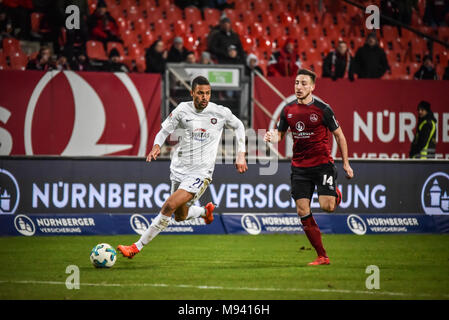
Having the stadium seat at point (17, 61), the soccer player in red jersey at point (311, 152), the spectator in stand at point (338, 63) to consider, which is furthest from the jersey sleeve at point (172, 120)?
the spectator in stand at point (338, 63)

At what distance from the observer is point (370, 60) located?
1847cm

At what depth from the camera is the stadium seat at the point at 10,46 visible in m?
17.6

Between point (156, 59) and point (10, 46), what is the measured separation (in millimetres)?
3462

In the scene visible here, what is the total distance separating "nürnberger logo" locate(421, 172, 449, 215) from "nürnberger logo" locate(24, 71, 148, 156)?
6.03m

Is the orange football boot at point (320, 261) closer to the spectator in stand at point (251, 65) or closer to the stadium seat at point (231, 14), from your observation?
the spectator in stand at point (251, 65)

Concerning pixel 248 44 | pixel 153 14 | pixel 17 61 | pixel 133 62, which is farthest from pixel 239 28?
pixel 17 61

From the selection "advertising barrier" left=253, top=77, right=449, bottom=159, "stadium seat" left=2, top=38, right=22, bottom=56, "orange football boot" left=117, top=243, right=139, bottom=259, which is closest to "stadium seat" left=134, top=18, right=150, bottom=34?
"stadium seat" left=2, top=38, right=22, bottom=56

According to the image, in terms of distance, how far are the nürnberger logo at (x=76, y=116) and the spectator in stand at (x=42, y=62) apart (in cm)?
40

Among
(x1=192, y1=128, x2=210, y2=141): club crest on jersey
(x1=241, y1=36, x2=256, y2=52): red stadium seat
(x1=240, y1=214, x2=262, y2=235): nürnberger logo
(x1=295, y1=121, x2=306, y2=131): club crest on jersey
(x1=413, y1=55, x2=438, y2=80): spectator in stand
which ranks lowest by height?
(x1=240, y1=214, x2=262, y2=235): nürnberger logo

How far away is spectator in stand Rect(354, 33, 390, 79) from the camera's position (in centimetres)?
1831

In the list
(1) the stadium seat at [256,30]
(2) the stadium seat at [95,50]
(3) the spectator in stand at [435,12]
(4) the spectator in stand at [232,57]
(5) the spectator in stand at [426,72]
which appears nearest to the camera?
(4) the spectator in stand at [232,57]

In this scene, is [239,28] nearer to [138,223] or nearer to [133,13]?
[133,13]

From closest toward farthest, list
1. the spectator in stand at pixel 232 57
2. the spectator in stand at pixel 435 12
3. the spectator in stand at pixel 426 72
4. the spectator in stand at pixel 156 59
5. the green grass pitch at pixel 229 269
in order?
the green grass pitch at pixel 229 269 → the spectator in stand at pixel 156 59 → the spectator in stand at pixel 232 57 → the spectator in stand at pixel 426 72 → the spectator in stand at pixel 435 12

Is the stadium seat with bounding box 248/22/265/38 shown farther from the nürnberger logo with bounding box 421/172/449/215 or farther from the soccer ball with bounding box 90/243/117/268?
the soccer ball with bounding box 90/243/117/268
